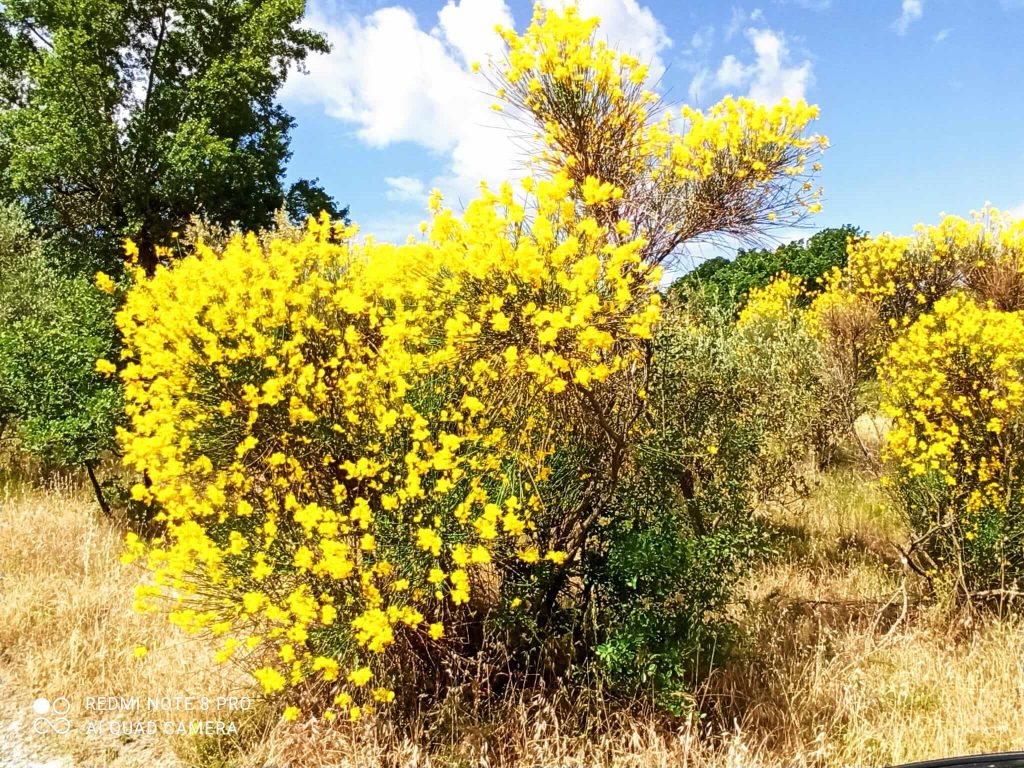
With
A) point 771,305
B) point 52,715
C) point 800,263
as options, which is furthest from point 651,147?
point 800,263

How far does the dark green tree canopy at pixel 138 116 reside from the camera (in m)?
10.9

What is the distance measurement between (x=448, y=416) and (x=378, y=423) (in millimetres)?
360

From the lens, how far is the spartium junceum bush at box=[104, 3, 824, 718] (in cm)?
282

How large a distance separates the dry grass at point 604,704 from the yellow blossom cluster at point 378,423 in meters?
0.37

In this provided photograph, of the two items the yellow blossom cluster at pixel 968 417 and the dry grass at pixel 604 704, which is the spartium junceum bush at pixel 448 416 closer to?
the dry grass at pixel 604 704

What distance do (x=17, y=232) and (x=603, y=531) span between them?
10932 mm

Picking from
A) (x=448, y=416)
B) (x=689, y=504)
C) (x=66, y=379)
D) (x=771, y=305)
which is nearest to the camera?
(x=448, y=416)

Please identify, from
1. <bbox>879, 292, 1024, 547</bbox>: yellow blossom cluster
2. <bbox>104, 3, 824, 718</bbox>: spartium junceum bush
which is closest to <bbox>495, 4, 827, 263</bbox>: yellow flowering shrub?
<bbox>104, 3, 824, 718</bbox>: spartium junceum bush

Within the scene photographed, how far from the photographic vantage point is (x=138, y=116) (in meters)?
12.0

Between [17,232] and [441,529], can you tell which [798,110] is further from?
Result: [17,232]

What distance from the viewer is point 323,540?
2.88 m

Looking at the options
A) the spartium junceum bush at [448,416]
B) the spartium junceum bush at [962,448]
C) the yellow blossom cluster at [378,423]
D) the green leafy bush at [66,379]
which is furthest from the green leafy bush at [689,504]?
the green leafy bush at [66,379]

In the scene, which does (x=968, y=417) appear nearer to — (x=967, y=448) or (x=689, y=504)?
(x=967, y=448)

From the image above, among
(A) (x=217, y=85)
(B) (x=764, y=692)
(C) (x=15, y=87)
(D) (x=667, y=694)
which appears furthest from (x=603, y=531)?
(C) (x=15, y=87)
